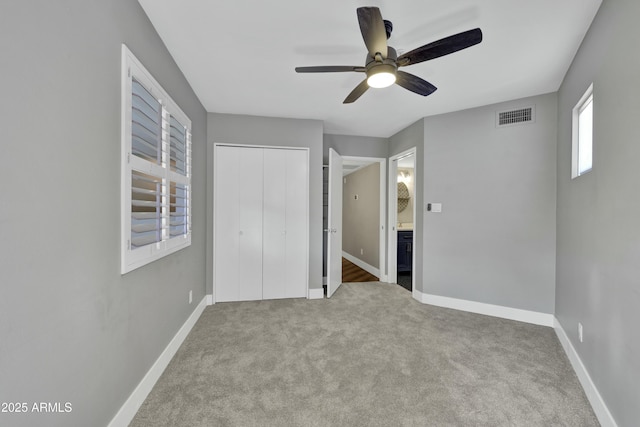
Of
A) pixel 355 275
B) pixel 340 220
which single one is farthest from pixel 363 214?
pixel 340 220

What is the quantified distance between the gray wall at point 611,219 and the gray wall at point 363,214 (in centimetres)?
304

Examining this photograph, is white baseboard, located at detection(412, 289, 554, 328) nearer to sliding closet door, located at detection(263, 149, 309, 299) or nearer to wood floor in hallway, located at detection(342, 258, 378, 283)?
wood floor in hallway, located at detection(342, 258, 378, 283)

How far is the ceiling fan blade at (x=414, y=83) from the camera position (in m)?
1.93

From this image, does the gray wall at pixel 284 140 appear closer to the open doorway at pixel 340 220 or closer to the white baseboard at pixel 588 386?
the open doorway at pixel 340 220

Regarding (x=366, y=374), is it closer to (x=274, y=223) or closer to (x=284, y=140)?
(x=274, y=223)

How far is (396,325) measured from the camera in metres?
2.91

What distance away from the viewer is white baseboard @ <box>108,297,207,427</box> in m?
1.52

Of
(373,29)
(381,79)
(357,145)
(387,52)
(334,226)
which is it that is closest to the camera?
(373,29)

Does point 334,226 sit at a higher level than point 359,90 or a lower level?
lower

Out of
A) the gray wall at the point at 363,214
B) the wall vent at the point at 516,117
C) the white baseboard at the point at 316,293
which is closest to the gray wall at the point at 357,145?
the gray wall at the point at 363,214

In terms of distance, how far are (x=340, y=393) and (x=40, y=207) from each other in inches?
74.8

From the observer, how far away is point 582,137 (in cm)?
230

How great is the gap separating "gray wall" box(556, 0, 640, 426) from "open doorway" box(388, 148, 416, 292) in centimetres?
194

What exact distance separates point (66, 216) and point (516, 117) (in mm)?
3942
